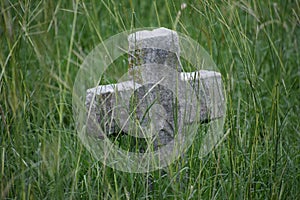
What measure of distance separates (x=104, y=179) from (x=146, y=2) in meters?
2.27

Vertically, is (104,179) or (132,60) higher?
(132,60)

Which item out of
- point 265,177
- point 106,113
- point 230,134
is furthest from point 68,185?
point 265,177

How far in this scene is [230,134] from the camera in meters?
2.01

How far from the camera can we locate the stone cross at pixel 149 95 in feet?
6.21

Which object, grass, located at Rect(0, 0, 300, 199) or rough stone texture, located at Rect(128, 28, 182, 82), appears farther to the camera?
rough stone texture, located at Rect(128, 28, 182, 82)

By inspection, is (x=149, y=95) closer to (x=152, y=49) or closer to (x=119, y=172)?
(x=152, y=49)

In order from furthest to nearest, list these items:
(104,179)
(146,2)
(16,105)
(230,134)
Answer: (146,2) < (230,134) < (104,179) < (16,105)

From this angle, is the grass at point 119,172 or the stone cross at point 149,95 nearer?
the grass at point 119,172

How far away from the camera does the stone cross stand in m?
1.89

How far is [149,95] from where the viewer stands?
77.9 inches

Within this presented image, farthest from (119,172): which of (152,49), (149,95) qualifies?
(152,49)

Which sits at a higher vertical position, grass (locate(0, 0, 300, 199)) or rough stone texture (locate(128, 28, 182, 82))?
rough stone texture (locate(128, 28, 182, 82))

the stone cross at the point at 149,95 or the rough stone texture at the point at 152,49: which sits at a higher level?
the rough stone texture at the point at 152,49

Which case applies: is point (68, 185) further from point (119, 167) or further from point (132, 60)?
point (132, 60)
